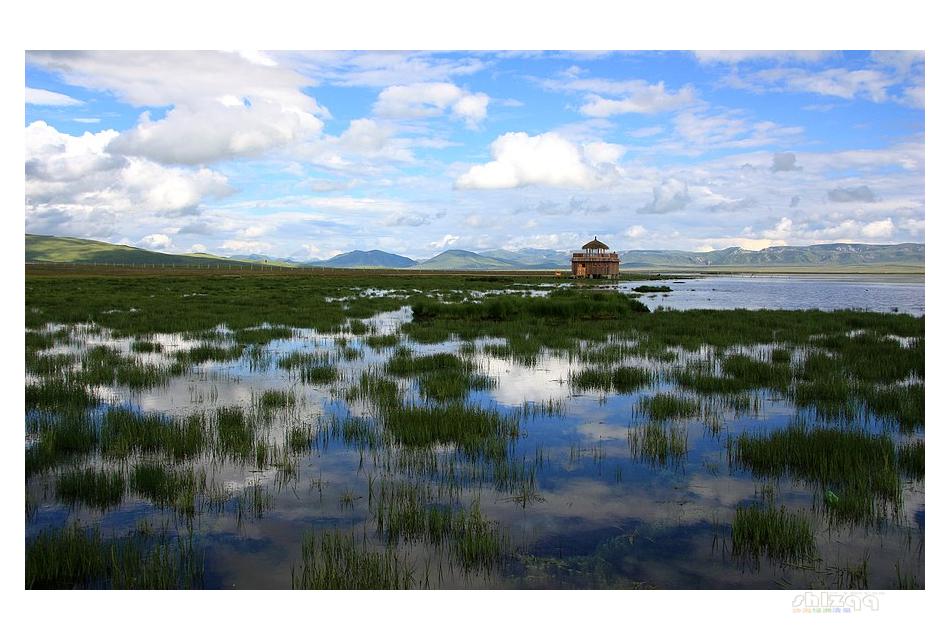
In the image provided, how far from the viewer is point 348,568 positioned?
5.65 meters

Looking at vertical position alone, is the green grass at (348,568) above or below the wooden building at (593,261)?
below

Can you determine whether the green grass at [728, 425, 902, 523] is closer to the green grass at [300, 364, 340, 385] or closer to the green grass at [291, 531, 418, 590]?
the green grass at [291, 531, 418, 590]

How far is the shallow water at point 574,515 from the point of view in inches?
226

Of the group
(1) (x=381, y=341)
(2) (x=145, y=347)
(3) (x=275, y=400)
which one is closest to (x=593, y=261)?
(1) (x=381, y=341)

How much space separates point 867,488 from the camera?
Answer: 24.6 ft

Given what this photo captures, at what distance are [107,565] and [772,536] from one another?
6.85 meters

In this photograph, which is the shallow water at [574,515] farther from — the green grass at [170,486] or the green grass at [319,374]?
the green grass at [319,374]

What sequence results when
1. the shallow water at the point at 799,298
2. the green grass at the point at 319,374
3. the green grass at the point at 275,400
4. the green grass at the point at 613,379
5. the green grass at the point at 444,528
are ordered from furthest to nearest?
the shallow water at the point at 799,298 → the green grass at the point at 319,374 → the green grass at the point at 613,379 → the green grass at the point at 275,400 → the green grass at the point at 444,528

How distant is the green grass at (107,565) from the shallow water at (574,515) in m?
0.23

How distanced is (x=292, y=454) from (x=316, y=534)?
291 cm

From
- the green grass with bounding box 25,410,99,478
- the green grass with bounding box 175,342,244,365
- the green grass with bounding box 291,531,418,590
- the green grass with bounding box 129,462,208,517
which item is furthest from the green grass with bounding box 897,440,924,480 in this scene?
the green grass with bounding box 175,342,244,365

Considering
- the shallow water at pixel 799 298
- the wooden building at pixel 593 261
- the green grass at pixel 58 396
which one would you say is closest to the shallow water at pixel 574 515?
the green grass at pixel 58 396
